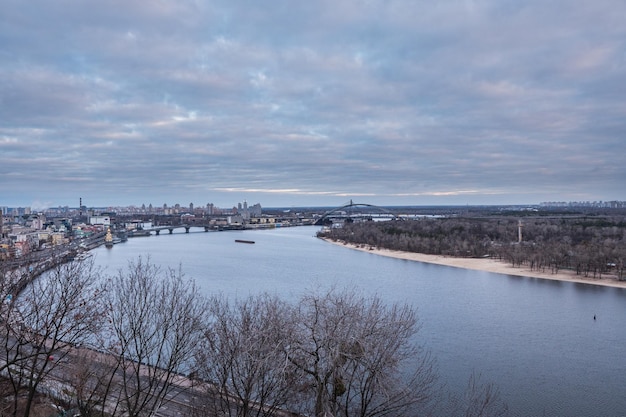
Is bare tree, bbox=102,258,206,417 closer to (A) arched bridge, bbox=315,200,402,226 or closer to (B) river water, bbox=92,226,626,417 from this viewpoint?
(B) river water, bbox=92,226,626,417

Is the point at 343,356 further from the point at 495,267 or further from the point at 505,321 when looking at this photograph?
the point at 495,267

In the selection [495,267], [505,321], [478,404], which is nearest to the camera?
[478,404]

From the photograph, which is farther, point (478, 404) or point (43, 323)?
point (478, 404)

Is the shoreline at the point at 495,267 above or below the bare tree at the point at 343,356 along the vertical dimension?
below

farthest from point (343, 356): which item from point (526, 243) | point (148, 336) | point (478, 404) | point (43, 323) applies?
point (526, 243)

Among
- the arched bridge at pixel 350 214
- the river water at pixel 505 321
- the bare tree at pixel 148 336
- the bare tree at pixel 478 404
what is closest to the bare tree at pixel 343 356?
the bare tree at pixel 148 336

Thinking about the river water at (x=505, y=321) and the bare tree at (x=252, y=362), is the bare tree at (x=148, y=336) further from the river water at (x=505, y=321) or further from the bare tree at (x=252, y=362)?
the river water at (x=505, y=321)
